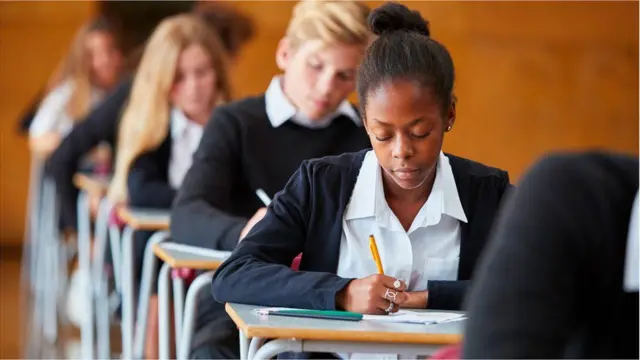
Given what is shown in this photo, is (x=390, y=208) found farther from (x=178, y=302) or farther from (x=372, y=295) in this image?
(x=178, y=302)

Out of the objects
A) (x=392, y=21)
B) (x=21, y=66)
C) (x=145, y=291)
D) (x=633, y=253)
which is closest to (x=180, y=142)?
(x=145, y=291)

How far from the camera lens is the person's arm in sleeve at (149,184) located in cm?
355

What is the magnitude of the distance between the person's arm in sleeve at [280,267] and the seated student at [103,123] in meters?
2.46

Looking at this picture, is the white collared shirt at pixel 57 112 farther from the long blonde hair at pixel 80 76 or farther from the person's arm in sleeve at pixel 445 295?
the person's arm in sleeve at pixel 445 295

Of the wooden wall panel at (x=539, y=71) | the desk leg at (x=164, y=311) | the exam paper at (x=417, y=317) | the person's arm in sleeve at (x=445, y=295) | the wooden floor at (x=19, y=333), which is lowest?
the wooden floor at (x=19, y=333)

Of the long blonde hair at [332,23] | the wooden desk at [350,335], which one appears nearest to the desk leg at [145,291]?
the long blonde hair at [332,23]

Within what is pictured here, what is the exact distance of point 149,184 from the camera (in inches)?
142

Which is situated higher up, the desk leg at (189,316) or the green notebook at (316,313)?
the green notebook at (316,313)

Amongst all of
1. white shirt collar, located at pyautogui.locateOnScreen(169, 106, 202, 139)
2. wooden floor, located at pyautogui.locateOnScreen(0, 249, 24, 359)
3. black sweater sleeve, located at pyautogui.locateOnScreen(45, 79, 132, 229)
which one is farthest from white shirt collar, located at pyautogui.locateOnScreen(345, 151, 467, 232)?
wooden floor, located at pyautogui.locateOnScreen(0, 249, 24, 359)

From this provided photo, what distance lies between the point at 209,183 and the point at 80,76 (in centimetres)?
359

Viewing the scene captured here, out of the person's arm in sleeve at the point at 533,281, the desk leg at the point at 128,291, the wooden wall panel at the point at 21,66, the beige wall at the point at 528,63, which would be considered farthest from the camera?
the wooden wall panel at the point at 21,66

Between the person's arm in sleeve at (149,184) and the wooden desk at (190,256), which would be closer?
the wooden desk at (190,256)

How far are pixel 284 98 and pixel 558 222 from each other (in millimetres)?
1705

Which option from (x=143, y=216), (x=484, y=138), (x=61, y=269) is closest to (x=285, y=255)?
(x=143, y=216)
